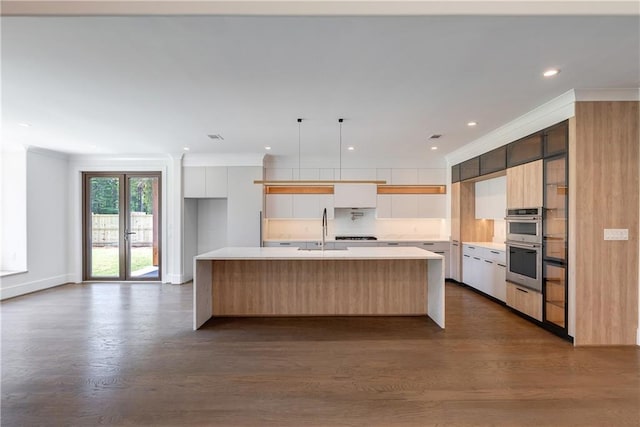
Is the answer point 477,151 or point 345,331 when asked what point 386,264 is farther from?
point 477,151

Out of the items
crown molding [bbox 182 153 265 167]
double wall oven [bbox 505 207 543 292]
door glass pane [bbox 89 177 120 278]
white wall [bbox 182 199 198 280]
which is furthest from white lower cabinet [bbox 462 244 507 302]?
door glass pane [bbox 89 177 120 278]

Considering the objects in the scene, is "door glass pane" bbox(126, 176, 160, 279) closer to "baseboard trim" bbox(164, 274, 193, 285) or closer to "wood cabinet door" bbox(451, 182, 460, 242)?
"baseboard trim" bbox(164, 274, 193, 285)

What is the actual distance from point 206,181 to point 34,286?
352 cm

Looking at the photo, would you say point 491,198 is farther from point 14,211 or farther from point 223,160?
point 14,211

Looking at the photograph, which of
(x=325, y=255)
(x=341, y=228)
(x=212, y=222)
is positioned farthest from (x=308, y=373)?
(x=212, y=222)

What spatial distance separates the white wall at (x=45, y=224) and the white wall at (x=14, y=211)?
0.07m

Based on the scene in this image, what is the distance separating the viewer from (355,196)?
6.38 meters

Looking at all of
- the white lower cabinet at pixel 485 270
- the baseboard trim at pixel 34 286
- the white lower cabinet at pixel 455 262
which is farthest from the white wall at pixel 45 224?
the white lower cabinet at pixel 485 270

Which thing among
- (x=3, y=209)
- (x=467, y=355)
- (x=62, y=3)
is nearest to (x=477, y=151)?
(x=467, y=355)

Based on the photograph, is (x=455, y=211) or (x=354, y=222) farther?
(x=354, y=222)

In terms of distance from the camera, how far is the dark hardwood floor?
6.99 feet

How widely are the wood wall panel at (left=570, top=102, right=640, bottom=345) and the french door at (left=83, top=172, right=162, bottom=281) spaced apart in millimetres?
6796

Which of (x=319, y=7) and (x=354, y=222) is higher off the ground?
(x=319, y=7)

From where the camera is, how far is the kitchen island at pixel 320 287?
13.5 feet
